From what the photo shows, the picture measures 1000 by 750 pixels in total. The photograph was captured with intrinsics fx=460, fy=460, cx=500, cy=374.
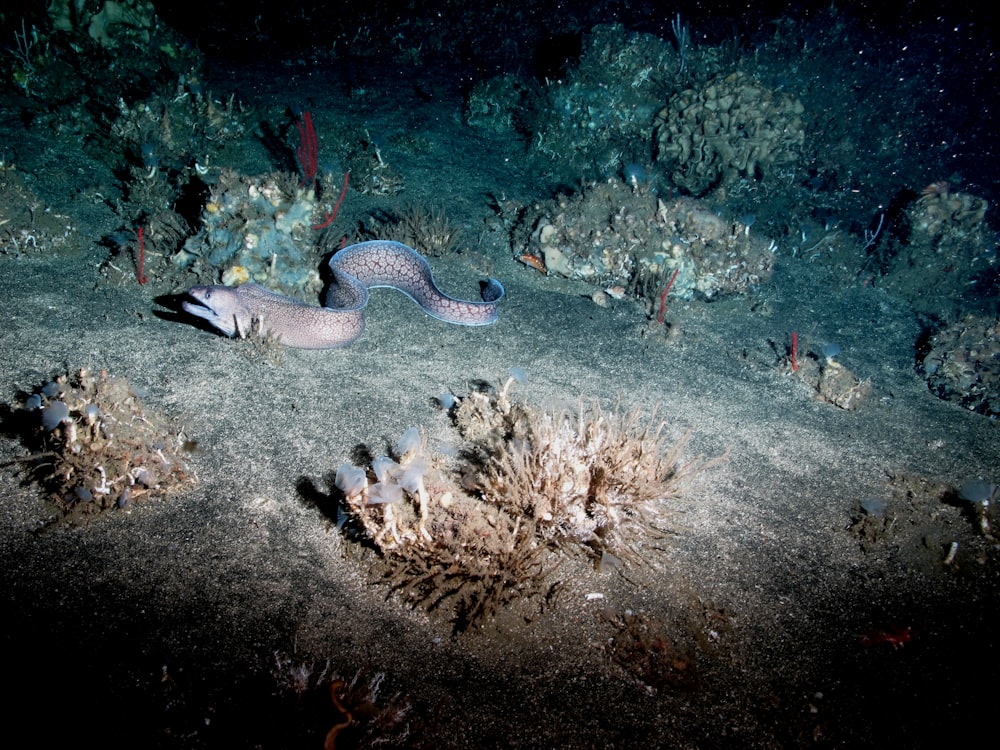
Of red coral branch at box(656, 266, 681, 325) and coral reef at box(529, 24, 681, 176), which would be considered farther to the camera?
coral reef at box(529, 24, 681, 176)

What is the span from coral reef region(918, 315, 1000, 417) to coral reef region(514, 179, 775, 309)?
293cm

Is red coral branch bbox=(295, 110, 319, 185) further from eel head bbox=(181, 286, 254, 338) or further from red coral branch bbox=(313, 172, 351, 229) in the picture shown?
eel head bbox=(181, 286, 254, 338)

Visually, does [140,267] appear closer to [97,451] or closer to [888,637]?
[97,451]

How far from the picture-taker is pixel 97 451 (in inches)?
137

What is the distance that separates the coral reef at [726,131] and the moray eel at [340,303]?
7.03 meters

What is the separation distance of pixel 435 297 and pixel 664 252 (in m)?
4.33

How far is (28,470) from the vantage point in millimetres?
3674

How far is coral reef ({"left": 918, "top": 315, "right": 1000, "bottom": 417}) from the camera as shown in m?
6.70

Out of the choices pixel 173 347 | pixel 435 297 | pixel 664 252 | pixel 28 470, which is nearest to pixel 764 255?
pixel 664 252

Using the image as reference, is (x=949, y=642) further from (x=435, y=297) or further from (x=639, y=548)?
(x=435, y=297)

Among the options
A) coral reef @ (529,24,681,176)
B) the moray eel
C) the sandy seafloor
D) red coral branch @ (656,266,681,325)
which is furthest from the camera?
coral reef @ (529,24,681,176)

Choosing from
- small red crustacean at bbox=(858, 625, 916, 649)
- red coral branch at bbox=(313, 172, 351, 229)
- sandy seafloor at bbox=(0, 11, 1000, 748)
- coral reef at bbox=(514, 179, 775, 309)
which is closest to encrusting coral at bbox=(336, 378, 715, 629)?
sandy seafloor at bbox=(0, 11, 1000, 748)

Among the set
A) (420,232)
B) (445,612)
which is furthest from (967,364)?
(420,232)

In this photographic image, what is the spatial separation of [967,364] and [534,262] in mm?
6864
